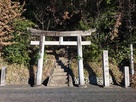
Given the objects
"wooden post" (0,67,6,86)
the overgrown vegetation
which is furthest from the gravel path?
the overgrown vegetation

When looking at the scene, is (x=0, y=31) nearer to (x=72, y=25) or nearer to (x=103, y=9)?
(x=72, y=25)

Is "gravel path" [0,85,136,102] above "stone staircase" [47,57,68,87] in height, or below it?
below

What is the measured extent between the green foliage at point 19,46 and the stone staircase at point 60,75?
151 cm

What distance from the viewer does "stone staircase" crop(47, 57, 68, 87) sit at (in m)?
11.0

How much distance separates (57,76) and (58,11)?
3.80 m

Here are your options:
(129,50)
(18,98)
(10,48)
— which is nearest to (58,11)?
(10,48)

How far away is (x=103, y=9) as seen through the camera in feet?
42.8

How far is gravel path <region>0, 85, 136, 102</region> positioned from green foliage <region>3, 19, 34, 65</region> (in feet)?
6.37

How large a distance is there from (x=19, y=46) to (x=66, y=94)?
404cm

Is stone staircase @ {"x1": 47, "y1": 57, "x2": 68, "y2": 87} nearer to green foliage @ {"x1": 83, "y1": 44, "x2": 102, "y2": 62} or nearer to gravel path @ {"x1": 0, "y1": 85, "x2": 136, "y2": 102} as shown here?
gravel path @ {"x1": 0, "y1": 85, "x2": 136, "y2": 102}

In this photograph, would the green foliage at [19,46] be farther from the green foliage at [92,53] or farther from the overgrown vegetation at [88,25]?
the green foliage at [92,53]

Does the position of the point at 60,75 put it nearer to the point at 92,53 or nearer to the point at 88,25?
the point at 92,53

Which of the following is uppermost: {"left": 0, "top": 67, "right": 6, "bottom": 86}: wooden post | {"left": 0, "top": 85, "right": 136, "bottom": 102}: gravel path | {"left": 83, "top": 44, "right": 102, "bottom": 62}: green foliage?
{"left": 83, "top": 44, "right": 102, "bottom": 62}: green foliage

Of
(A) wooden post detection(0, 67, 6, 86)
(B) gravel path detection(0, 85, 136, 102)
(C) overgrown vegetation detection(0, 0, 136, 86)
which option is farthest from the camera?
(C) overgrown vegetation detection(0, 0, 136, 86)
